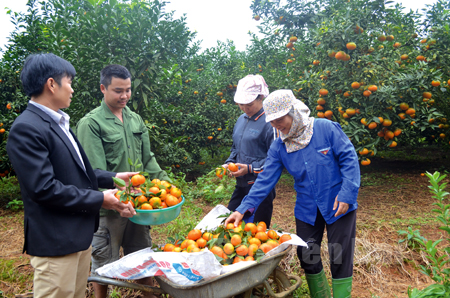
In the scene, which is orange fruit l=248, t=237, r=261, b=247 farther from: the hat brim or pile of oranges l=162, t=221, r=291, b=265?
the hat brim

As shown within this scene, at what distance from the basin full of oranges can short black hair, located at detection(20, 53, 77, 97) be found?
2.48ft

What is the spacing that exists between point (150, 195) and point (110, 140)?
58 centimetres

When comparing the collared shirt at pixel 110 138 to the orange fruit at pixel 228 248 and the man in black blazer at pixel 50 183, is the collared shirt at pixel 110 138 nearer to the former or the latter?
the man in black blazer at pixel 50 183

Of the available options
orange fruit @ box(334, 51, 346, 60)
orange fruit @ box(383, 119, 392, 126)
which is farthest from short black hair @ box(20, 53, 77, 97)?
orange fruit @ box(383, 119, 392, 126)

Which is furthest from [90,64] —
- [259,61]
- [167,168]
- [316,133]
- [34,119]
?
[259,61]

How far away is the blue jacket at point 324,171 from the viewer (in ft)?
7.25

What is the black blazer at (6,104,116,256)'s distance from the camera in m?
1.57

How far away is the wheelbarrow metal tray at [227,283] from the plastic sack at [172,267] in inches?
1.6

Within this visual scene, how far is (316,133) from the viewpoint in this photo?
92.1 inches

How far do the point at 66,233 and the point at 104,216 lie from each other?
73 centimetres

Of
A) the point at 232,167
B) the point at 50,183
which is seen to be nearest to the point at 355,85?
the point at 232,167

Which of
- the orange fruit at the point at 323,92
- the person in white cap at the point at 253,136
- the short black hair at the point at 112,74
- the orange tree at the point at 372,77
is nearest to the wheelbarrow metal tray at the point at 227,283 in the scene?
the person in white cap at the point at 253,136

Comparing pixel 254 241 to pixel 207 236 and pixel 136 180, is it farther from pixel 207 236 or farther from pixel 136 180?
pixel 136 180

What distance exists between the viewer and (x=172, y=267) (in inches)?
69.4
